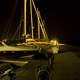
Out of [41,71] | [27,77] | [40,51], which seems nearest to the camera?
[41,71]

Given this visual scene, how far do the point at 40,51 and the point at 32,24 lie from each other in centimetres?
1420

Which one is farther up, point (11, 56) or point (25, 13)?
point (25, 13)

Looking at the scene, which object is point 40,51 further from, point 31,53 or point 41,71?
point 41,71

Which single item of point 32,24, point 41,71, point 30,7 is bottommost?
point 41,71

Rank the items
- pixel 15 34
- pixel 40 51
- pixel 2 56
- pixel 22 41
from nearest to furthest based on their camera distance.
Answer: pixel 2 56 < pixel 40 51 < pixel 22 41 < pixel 15 34

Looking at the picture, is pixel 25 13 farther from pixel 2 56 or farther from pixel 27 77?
pixel 27 77

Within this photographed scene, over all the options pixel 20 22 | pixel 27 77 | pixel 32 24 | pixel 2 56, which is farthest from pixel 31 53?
pixel 32 24

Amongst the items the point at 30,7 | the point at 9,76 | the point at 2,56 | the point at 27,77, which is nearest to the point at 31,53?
the point at 2,56

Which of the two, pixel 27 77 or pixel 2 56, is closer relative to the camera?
pixel 27 77

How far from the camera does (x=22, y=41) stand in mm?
23250

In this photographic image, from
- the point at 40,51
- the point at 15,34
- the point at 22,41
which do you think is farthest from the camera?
the point at 15,34

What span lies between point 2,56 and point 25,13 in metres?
14.5

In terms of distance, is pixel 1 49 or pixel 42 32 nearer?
pixel 1 49

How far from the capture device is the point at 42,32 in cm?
3241
